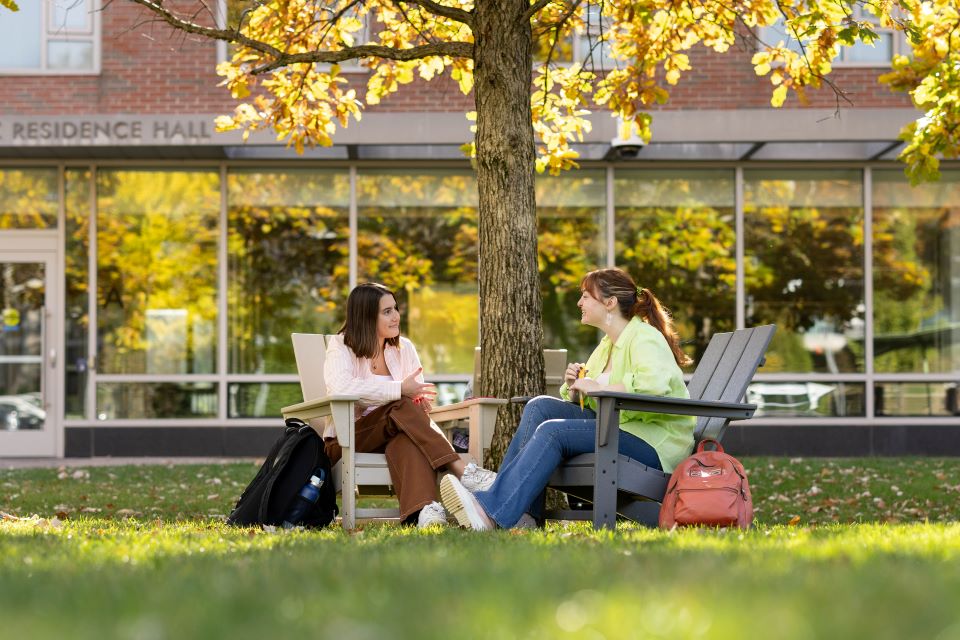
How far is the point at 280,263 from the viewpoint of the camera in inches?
532

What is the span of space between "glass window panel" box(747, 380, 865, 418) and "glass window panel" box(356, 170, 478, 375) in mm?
3216

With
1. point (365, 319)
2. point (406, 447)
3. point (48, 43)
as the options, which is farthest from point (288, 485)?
point (48, 43)

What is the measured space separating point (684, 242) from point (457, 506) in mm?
8633

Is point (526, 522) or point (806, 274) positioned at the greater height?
point (806, 274)

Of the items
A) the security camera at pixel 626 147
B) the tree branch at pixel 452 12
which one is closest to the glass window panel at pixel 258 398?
the security camera at pixel 626 147

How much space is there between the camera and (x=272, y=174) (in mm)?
13578

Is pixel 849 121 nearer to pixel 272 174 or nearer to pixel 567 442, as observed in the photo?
pixel 272 174

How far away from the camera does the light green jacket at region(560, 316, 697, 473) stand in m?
5.64

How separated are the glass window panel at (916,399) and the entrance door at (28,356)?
28.8 feet

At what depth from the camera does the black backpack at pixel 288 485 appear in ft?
20.1

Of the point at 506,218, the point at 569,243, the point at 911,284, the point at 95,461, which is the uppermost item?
the point at 569,243

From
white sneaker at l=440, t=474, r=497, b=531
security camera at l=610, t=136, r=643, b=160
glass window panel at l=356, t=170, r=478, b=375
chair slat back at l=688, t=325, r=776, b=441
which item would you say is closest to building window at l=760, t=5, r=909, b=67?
security camera at l=610, t=136, r=643, b=160

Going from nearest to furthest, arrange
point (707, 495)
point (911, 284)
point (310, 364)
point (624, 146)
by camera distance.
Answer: point (707, 495) < point (310, 364) < point (624, 146) < point (911, 284)

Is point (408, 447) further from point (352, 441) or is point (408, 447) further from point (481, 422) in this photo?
point (481, 422)
